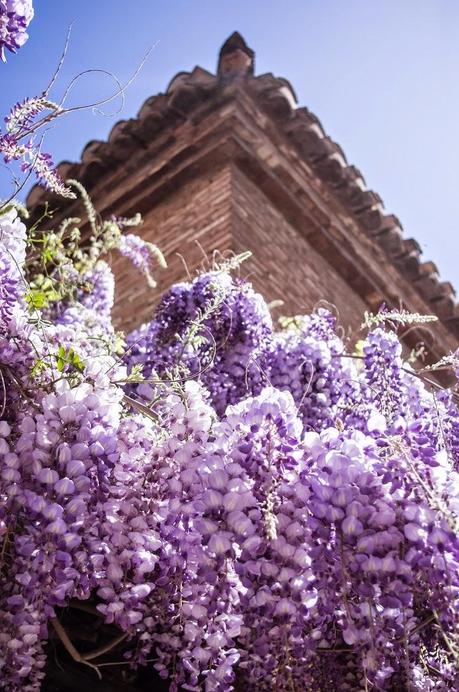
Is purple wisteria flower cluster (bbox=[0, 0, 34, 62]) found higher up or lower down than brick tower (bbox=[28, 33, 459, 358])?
lower down

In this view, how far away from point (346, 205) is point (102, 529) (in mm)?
4898

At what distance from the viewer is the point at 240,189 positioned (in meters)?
5.48

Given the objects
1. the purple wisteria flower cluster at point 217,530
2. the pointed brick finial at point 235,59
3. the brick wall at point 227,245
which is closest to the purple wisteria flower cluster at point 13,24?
the purple wisteria flower cluster at point 217,530

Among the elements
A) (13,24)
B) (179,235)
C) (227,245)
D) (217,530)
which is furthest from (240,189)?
(217,530)

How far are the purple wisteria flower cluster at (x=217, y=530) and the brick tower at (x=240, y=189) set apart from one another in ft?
10.3

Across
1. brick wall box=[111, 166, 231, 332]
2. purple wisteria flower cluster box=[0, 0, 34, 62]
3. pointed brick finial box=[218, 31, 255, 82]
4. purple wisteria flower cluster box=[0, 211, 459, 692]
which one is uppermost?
pointed brick finial box=[218, 31, 255, 82]

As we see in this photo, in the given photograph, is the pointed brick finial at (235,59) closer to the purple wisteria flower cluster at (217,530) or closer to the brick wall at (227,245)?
the brick wall at (227,245)

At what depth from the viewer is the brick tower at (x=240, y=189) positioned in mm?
5359

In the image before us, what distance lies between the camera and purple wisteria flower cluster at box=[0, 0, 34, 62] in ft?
6.30

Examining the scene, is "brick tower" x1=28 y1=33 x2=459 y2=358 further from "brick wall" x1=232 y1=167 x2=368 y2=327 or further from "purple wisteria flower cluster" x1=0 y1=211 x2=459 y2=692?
"purple wisteria flower cluster" x1=0 y1=211 x2=459 y2=692

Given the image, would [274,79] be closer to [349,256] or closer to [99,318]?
[349,256]

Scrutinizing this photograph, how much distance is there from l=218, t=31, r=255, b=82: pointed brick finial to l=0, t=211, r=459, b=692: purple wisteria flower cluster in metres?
3.97

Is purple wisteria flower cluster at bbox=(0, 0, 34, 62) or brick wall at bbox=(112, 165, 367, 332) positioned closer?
purple wisteria flower cluster at bbox=(0, 0, 34, 62)

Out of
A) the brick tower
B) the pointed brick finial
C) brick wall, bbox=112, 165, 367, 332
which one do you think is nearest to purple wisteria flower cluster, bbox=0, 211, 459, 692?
brick wall, bbox=112, 165, 367, 332
